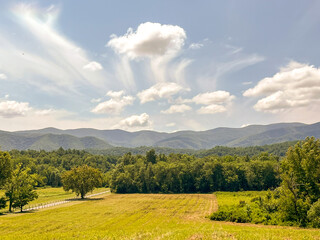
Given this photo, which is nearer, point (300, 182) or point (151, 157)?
point (300, 182)

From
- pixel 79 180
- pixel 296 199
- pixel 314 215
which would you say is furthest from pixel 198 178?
pixel 314 215

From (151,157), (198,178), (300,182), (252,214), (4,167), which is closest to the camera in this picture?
(300,182)

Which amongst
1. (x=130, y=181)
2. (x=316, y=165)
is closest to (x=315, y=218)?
(x=316, y=165)

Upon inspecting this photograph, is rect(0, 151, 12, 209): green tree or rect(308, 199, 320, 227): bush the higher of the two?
rect(0, 151, 12, 209): green tree

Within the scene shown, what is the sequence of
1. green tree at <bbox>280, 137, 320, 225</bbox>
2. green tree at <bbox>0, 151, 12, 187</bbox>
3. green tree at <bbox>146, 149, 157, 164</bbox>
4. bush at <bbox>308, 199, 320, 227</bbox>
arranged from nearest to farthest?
bush at <bbox>308, 199, 320, 227</bbox>
green tree at <bbox>280, 137, 320, 225</bbox>
green tree at <bbox>0, 151, 12, 187</bbox>
green tree at <bbox>146, 149, 157, 164</bbox>

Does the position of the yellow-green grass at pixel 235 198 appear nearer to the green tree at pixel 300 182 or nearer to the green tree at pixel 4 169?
the green tree at pixel 300 182

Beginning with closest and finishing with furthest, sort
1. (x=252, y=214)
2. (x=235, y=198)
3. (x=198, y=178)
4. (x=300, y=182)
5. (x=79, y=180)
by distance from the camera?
(x=300, y=182) → (x=252, y=214) → (x=235, y=198) → (x=79, y=180) → (x=198, y=178)

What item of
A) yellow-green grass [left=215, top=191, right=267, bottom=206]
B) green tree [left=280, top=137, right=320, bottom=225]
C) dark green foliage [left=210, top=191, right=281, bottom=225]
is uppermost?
green tree [left=280, top=137, right=320, bottom=225]

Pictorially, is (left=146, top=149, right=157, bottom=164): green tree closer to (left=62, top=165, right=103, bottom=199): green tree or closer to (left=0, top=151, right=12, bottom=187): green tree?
(left=62, top=165, right=103, bottom=199): green tree

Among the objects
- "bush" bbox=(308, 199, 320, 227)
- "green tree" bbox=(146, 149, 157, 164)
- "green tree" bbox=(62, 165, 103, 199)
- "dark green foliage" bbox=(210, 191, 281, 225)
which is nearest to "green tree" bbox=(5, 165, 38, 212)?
"green tree" bbox=(62, 165, 103, 199)

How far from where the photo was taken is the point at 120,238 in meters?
34.6

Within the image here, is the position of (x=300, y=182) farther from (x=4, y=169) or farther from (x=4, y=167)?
(x=4, y=167)

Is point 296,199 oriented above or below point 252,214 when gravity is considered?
above

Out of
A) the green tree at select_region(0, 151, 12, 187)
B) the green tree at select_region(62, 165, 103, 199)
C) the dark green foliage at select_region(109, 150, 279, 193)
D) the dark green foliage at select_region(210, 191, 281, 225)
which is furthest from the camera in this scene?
the dark green foliage at select_region(109, 150, 279, 193)
